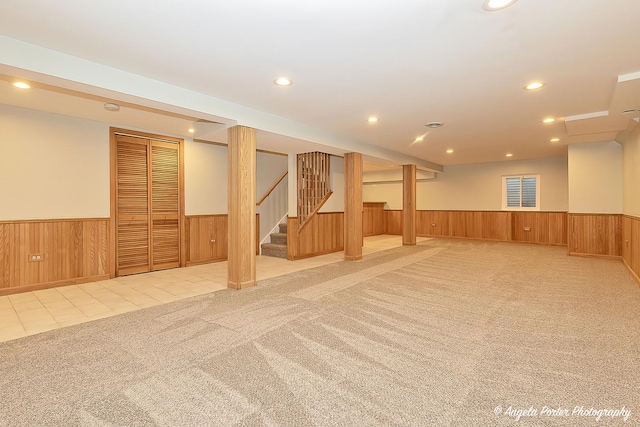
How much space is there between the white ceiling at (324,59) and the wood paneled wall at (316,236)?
8.41ft

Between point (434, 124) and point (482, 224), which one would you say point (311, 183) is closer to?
point (434, 124)

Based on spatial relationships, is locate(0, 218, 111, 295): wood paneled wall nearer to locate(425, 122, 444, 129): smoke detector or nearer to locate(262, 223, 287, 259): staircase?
locate(262, 223, 287, 259): staircase

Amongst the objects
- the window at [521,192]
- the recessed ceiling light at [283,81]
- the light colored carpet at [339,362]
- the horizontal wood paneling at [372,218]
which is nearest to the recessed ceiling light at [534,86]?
the light colored carpet at [339,362]

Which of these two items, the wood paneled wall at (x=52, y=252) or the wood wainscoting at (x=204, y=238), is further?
the wood wainscoting at (x=204, y=238)

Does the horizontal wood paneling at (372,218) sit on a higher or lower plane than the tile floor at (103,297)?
higher

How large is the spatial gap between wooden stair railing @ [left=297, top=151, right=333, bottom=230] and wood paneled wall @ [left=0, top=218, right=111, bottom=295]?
12.1 feet

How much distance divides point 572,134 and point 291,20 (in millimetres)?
6079

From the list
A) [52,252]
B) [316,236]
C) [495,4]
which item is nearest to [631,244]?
[495,4]

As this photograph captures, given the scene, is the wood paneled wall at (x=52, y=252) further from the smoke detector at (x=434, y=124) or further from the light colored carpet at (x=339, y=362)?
the smoke detector at (x=434, y=124)

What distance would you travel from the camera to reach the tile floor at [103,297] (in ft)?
10.2

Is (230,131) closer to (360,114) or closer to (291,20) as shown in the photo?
(360,114)

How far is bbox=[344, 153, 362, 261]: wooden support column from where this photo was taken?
6441mm

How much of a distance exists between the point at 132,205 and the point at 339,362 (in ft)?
15.5

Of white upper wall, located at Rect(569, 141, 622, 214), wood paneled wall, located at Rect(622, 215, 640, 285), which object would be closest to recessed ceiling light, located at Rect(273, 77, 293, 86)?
wood paneled wall, located at Rect(622, 215, 640, 285)
